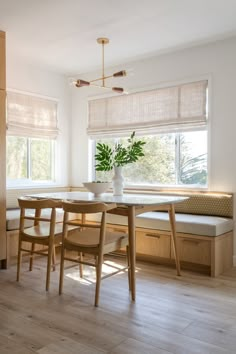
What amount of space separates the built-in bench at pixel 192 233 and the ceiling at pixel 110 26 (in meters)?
1.84

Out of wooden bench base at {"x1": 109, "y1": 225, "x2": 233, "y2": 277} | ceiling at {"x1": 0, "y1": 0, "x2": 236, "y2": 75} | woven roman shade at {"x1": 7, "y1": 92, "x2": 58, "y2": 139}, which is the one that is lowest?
wooden bench base at {"x1": 109, "y1": 225, "x2": 233, "y2": 277}

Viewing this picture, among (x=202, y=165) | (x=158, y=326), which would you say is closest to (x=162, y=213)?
(x=202, y=165)

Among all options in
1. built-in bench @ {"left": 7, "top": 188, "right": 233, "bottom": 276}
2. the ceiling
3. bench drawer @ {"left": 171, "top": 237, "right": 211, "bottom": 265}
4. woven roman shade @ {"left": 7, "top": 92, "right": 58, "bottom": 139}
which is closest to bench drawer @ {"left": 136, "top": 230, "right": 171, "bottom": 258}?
built-in bench @ {"left": 7, "top": 188, "right": 233, "bottom": 276}

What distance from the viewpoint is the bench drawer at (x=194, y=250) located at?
3.44 meters

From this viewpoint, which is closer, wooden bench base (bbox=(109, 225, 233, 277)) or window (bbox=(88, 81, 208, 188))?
wooden bench base (bbox=(109, 225, 233, 277))

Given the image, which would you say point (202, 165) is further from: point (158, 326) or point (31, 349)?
point (31, 349)

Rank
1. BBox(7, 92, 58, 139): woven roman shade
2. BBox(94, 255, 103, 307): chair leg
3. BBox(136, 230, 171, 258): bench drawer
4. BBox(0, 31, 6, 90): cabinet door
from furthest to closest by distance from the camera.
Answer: BBox(7, 92, 58, 139): woven roman shade < BBox(136, 230, 171, 258): bench drawer < BBox(0, 31, 6, 90): cabinet door < BBox(94, 255, 103, 307): chair leg

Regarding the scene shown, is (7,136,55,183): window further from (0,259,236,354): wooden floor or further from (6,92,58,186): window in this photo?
(0,259,236,354): wooden floor

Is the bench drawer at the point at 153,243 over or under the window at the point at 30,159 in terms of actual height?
under

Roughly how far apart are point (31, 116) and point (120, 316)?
324cm

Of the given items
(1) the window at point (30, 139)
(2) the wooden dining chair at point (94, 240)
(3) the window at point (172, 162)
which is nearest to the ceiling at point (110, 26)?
(1) the window at point (30, 139)

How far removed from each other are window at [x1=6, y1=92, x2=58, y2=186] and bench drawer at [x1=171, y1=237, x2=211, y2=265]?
94.0 inches

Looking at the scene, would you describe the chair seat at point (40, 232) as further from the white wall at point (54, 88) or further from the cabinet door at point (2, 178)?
the white wall at point (54, 88)

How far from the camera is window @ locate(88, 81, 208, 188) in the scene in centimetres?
414
